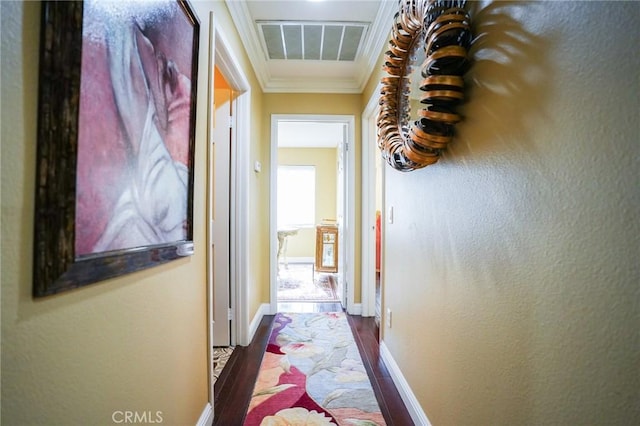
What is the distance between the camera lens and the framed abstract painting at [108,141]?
0.55m

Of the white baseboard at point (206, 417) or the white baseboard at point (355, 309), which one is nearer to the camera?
the white baseboard at point (206, 417)

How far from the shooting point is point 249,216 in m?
A: 2.34

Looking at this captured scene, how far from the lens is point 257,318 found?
104 inches

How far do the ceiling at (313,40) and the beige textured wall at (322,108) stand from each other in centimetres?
7

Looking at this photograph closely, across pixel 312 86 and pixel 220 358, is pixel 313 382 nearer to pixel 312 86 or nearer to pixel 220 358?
pixel 220 358

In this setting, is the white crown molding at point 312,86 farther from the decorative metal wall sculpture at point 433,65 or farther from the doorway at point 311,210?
the decorative metal wall sculpture at point 433,65

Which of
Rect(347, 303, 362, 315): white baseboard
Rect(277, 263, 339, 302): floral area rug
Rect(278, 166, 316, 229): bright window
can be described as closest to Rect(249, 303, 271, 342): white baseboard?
Rect(277, 263, 339, 302): floral area rug

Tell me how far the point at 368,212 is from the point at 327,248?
1.58 m

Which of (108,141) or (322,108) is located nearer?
(108,141)

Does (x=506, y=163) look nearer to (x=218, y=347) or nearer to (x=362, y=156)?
(x=362, y=156)

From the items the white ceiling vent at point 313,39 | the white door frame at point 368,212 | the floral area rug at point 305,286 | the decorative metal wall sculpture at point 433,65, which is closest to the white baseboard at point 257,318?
the floral area rug at point 305,286

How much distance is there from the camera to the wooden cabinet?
13.9 feet

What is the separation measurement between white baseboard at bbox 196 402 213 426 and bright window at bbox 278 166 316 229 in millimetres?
4501

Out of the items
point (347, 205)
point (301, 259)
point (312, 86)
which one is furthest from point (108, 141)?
point (301, 259)
